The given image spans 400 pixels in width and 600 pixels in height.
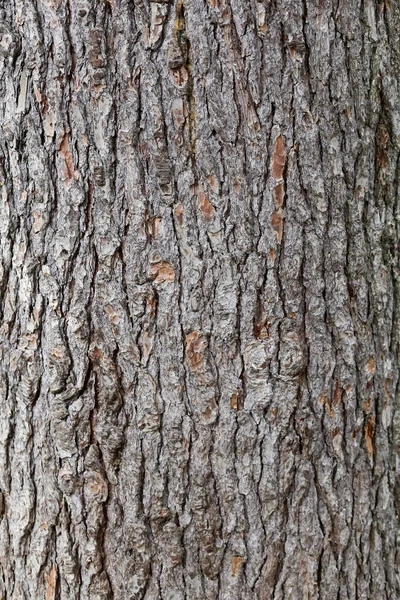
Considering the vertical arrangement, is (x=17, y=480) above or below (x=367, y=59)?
below

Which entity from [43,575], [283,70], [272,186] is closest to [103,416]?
[43,575]

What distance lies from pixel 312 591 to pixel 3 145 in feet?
4.54

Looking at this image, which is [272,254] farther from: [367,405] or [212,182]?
[367,405]

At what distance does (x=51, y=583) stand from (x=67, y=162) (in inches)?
42.1

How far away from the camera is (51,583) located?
5.38ft

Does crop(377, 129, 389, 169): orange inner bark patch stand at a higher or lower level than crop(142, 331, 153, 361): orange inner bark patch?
higher

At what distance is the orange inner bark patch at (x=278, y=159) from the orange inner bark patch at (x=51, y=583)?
114 cm

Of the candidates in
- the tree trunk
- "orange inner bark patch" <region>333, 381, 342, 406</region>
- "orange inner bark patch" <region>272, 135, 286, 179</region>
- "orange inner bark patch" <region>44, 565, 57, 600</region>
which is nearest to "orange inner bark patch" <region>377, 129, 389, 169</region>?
the tree trunk

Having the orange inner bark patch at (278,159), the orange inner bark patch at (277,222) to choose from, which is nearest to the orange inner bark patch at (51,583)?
the orange inner bark patch at (277,222)

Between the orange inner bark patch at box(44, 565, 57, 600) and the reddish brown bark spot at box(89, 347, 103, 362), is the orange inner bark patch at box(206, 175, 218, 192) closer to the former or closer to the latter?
the reddish brown bark spot at box(89, 347, 103, 362)

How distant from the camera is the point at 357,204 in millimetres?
1634

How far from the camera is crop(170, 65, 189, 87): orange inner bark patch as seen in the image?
1487 millimetres

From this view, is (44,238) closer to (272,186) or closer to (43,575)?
(272,186)

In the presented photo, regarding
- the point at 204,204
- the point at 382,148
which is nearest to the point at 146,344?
the point at 204,204
